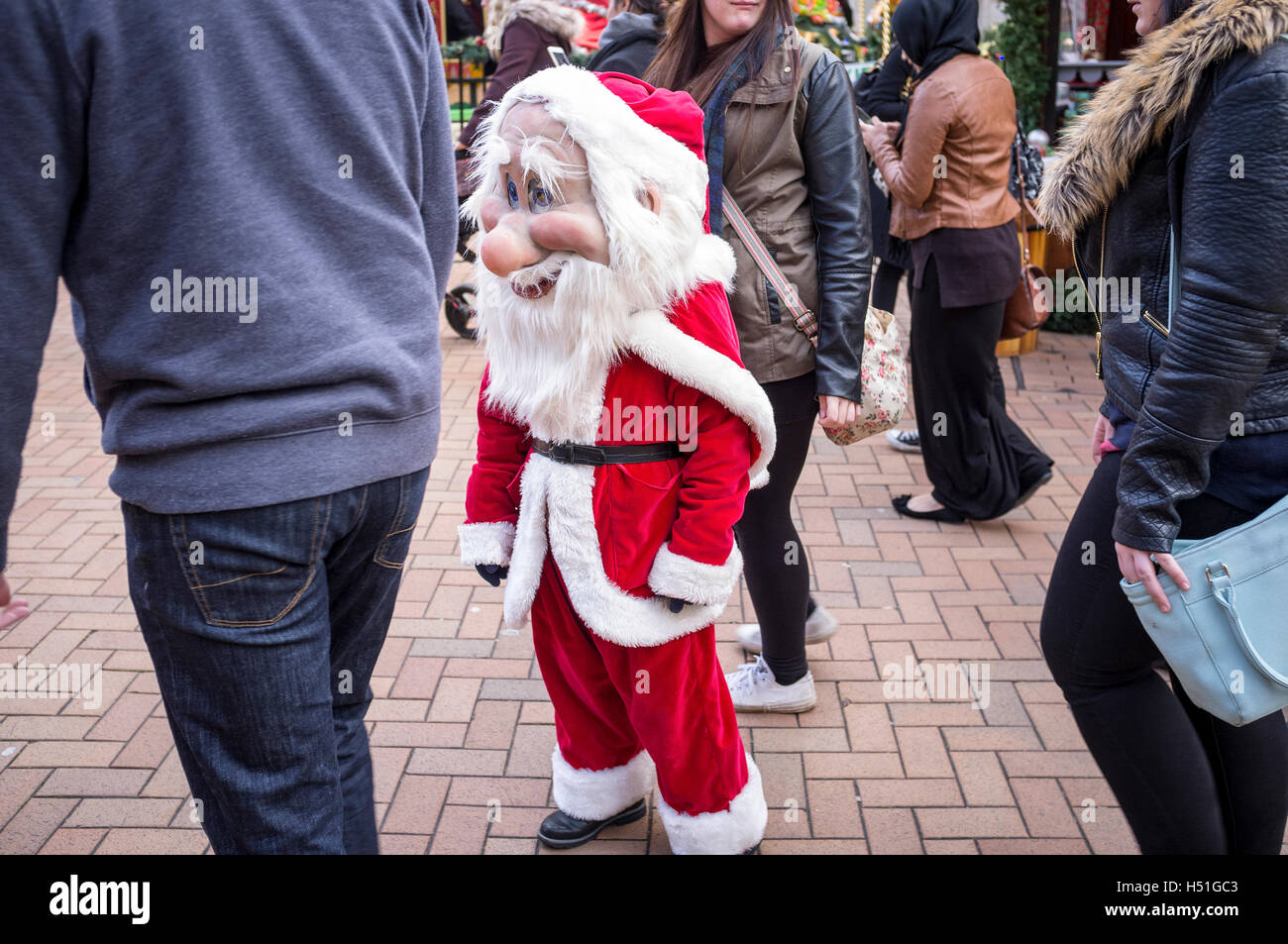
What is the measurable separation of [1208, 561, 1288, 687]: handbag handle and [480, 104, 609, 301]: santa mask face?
1.22m

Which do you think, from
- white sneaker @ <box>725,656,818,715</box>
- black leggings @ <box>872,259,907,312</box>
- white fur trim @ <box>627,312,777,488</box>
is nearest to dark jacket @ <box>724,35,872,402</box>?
white fur trim @ <box>627,312,777,488</box>

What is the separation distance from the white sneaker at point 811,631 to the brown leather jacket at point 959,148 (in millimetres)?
1676

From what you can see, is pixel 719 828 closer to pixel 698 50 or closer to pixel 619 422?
pixel 619 422

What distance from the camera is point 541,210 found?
2096 mm

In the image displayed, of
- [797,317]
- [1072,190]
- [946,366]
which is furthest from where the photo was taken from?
[946,366]

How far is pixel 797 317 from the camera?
2.83 metres

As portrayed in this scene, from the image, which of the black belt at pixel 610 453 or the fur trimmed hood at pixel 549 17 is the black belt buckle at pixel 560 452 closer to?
the black belt at pixel 610 453

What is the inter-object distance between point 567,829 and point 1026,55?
6.55 metres

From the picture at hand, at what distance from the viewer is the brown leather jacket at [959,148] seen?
13.8ft

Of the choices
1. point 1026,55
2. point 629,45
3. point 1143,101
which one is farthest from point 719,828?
point 1026,55

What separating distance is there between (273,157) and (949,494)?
363cm

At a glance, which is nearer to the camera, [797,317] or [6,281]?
[6,281]
